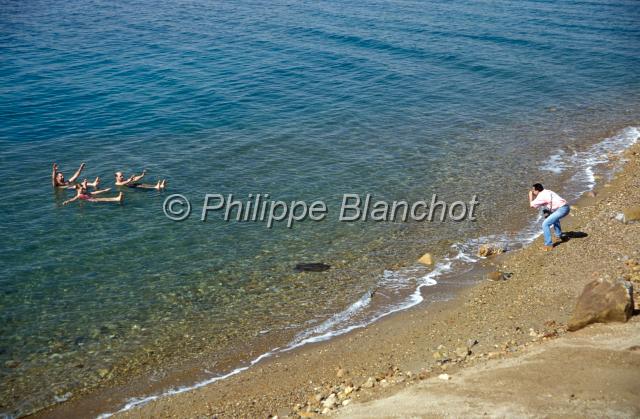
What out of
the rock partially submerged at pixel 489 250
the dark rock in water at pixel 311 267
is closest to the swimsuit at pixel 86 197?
the dark rock in water at pixel 311 267

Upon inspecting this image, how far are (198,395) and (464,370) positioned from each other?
18.9 feet

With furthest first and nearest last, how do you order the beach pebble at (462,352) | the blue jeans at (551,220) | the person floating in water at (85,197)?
the person floating in water at (85,197), the blue jeans at (551,220), the beach pebble at (462,352)

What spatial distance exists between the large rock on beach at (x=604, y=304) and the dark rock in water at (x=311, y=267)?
7860 mm

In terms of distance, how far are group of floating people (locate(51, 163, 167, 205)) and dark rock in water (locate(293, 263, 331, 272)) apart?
27.5 ft

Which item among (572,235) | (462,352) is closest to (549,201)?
(572,235)

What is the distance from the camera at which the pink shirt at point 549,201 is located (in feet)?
60.3

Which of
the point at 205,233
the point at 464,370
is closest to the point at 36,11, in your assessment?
the point at 205,233

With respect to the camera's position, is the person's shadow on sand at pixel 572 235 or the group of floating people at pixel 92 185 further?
the group of floating people at pixel 92 185

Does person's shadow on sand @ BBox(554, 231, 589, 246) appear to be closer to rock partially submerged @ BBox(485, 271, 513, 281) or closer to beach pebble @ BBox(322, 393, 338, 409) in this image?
rock partially submerged @ BBox(485, 271, 513, 281)

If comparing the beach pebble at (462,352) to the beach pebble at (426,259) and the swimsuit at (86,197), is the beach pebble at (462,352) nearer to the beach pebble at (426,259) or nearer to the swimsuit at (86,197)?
the beach pebble at (426,259)

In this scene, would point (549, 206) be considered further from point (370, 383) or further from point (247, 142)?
point (247, 142)

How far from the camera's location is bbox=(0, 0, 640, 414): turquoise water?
16812 mm

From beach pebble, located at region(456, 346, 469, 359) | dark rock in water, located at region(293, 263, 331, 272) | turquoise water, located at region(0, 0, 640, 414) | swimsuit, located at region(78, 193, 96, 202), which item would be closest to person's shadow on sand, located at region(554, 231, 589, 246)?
turquoise water, located at region(0, 0, 640, 414)

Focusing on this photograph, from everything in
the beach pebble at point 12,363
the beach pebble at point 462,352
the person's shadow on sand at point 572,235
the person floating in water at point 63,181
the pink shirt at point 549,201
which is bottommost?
the beach pebble at point 12,363
